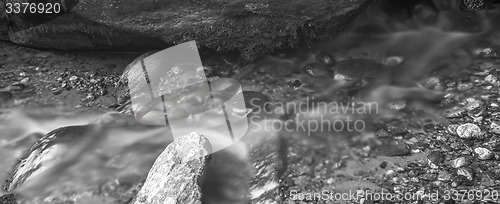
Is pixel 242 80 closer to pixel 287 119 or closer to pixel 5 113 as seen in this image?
pixel 287 119

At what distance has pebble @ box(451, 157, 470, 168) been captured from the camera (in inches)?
151

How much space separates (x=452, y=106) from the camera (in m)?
4.51

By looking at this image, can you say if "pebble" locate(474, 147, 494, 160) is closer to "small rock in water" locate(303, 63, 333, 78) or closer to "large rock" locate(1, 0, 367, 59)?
"small rock in water" locate(303, 63, 333, 78)

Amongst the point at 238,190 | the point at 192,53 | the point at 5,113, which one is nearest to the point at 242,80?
the point at 192,53

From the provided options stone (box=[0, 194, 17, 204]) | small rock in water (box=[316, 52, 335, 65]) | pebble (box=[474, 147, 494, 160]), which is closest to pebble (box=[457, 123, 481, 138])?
pebble (box=[474, 147, 494, 160])

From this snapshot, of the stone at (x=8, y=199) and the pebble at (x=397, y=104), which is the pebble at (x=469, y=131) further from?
the stone at (x=8, y=199)

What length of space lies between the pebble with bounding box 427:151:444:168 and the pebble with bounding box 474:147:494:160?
279mm

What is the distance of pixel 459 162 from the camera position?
3.86 m

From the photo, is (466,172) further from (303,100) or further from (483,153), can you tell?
(303,100)

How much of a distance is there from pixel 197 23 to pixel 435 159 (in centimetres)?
282

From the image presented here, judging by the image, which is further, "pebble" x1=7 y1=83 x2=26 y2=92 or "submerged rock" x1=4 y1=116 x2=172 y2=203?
"pebble" x1=7 y1=83 x2=26 y2=92

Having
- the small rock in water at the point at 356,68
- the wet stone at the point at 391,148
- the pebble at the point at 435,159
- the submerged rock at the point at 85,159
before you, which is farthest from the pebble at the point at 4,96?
the pebble at the point at 435,159

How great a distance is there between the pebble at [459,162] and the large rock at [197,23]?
2093mm

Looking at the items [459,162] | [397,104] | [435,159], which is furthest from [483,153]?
[397,104]
